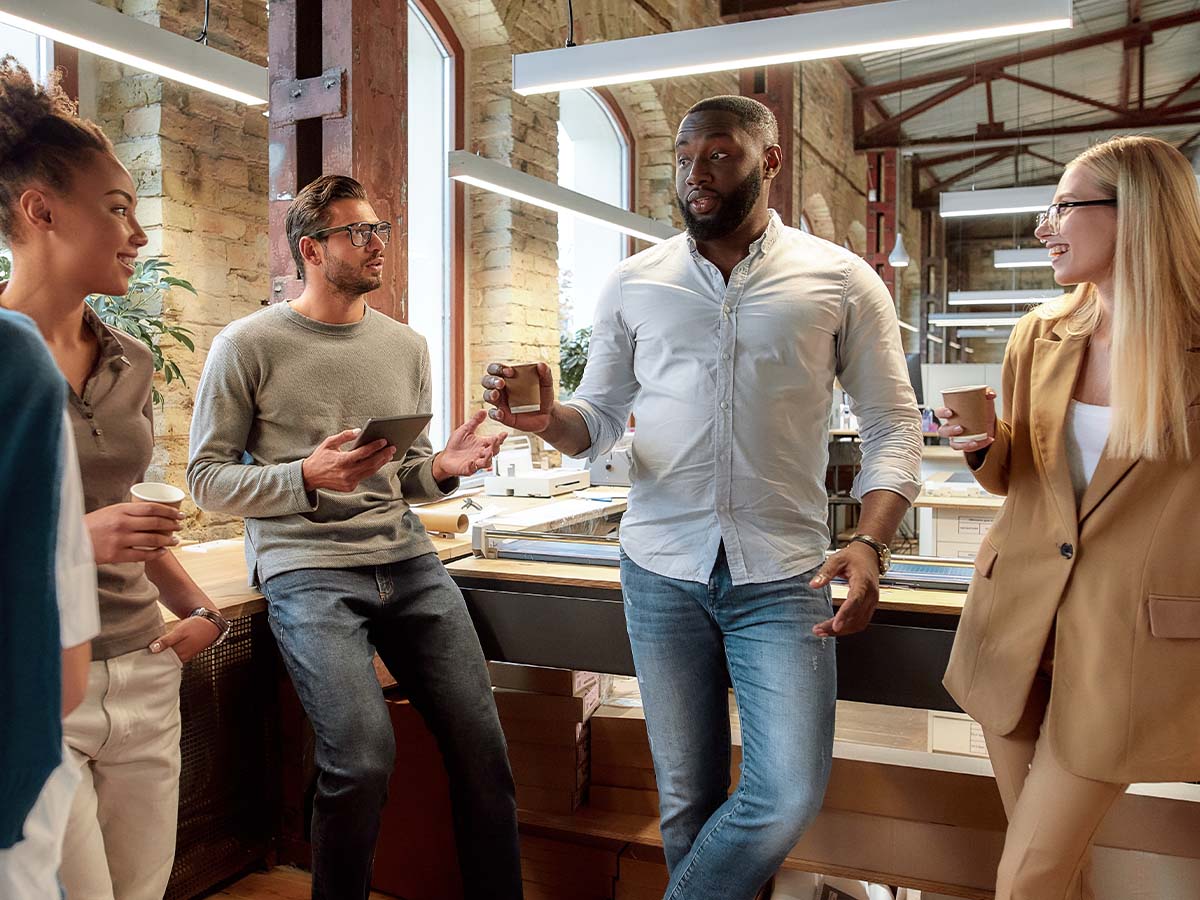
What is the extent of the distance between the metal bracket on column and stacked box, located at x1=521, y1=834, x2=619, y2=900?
6.76ft

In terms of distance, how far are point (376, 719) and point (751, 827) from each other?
0.80 meters

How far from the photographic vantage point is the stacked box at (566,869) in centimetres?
255

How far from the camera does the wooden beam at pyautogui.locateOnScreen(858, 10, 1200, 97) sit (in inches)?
421

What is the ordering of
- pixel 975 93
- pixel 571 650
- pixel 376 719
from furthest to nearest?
pixel 975 93 < pixel 571 650 < pixel 376 719

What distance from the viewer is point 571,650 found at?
2479 mm

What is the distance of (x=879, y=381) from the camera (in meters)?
1.88

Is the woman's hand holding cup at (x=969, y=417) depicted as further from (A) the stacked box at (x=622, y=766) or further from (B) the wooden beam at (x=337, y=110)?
(B) the wooden beam at (x=337, y=110)

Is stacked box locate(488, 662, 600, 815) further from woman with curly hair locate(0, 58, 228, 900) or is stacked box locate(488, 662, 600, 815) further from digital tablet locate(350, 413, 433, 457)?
woman with curly hair locate(0, 58, 228, 900)

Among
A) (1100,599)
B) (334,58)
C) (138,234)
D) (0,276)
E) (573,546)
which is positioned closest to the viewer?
(1100,599)

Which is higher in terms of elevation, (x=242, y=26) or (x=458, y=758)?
(x=242, y=26)

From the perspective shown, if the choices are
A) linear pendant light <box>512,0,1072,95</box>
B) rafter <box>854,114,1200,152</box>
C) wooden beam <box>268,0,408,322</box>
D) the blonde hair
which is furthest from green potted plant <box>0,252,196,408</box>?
rafter <box>854,114,1200,152</box>

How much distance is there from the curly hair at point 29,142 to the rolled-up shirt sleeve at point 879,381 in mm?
1300

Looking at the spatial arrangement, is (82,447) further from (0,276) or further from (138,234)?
(0,276)

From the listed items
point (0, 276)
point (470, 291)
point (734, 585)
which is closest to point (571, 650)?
point (734, 585)
